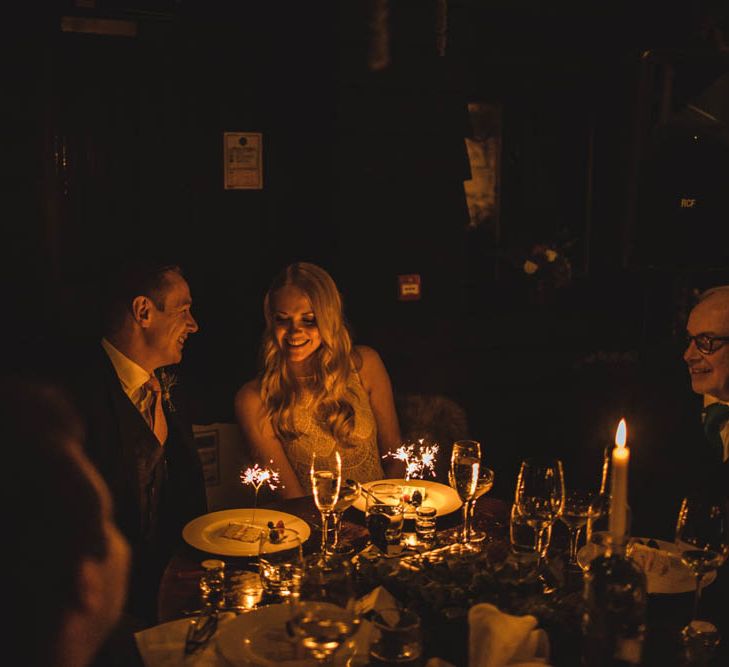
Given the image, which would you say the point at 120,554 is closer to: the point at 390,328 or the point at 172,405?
the point at 172,405

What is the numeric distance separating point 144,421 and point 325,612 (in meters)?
1.33

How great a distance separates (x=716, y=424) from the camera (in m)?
3.02

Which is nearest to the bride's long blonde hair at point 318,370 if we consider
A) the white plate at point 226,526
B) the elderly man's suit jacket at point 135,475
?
the elderly man's suit jacket at point 135,475

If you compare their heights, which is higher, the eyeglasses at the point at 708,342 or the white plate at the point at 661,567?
the eyeglasses at the point at 708,342

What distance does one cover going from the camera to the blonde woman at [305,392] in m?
3.30

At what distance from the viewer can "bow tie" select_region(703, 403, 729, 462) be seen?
2.99 metres

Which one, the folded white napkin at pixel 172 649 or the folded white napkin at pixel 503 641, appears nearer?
the folded white napkin at pixel 503 641

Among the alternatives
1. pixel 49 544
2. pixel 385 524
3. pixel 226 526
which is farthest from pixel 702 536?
pixel 49 544

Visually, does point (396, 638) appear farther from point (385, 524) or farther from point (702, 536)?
point (702, 536)

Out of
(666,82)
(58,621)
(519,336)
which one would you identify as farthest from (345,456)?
(666,82)

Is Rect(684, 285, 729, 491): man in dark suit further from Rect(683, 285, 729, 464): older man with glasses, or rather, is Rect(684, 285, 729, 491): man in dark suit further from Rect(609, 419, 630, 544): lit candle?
Rect(609, 419, 630, 544): lit candle

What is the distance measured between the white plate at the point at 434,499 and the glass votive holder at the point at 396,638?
2.70ft

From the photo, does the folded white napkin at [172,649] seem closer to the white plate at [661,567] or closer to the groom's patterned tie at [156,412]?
the white plate at [661,567]

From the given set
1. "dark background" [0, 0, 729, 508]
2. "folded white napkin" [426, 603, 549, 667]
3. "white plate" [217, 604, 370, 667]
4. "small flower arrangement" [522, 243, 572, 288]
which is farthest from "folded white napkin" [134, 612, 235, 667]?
"small flower arrangement" [522, 243, 572, 288]
